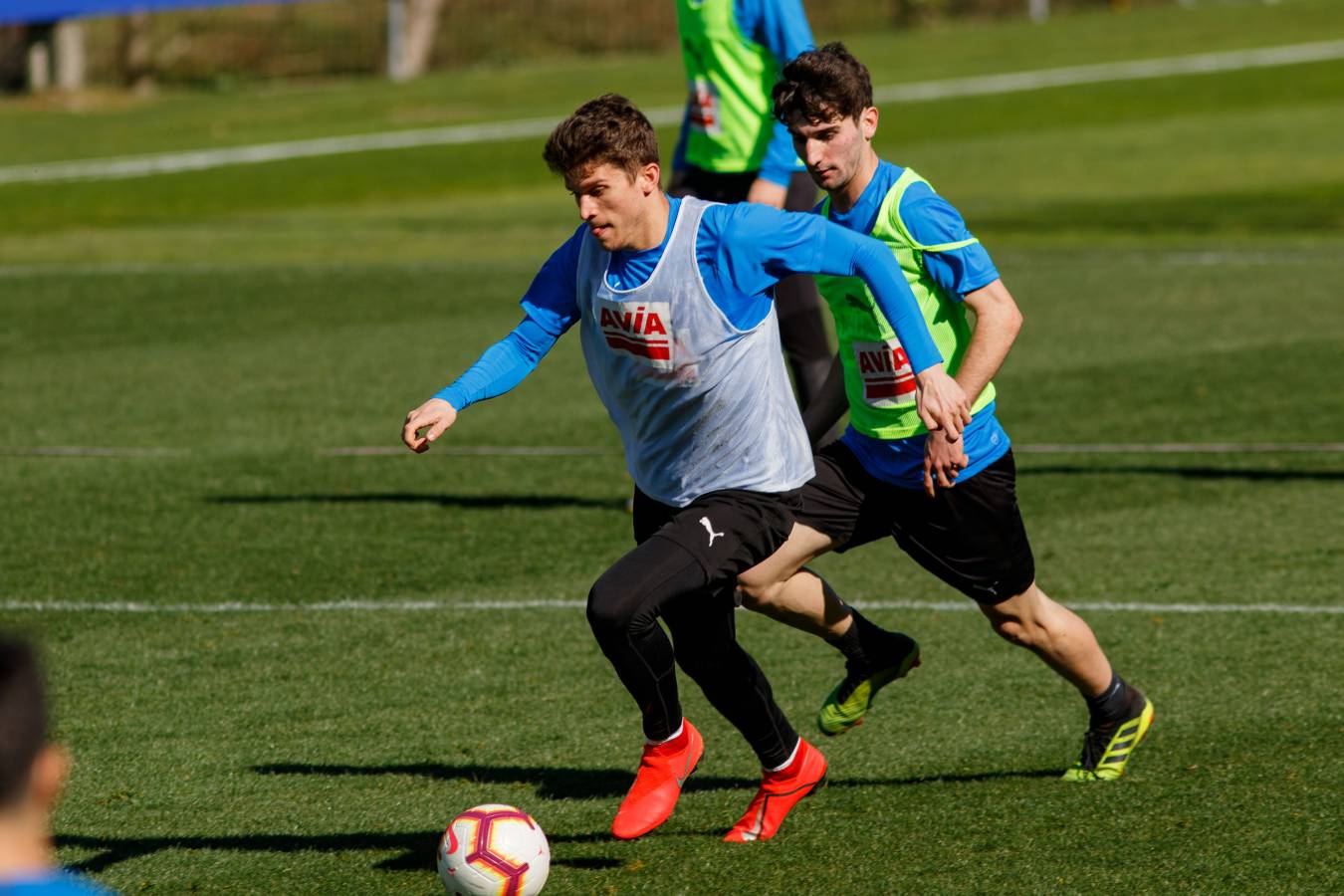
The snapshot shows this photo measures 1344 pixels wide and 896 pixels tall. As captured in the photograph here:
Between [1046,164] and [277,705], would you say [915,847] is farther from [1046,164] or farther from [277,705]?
[1046,164]

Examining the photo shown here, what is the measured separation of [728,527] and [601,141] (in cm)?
100

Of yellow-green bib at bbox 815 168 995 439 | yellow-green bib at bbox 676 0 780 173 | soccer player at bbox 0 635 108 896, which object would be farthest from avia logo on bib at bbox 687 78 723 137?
soccer player at bbox 0 635 108 896

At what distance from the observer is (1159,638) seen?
7.48 m

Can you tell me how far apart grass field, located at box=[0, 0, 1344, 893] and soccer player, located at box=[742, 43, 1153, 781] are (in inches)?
16.5

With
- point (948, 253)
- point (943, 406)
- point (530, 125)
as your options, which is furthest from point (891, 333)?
point (530, 125)

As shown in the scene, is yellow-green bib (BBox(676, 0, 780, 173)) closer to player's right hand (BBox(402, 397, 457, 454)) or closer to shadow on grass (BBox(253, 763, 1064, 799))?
shadow on grass (BBox(253, 763, 1064, 799))

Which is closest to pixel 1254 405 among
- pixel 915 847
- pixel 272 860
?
pixel 915 847

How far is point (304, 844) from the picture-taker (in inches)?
220

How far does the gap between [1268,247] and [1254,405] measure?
291 inches

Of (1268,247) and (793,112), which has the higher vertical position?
(793,112)

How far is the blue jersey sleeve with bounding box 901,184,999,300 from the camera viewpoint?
18.7 feet

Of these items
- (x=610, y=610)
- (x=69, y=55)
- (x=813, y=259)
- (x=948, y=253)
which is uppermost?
(x=813, y=259)

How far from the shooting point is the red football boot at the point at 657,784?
5.43m

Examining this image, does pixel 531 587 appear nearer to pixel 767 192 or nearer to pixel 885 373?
pixel 767 192
